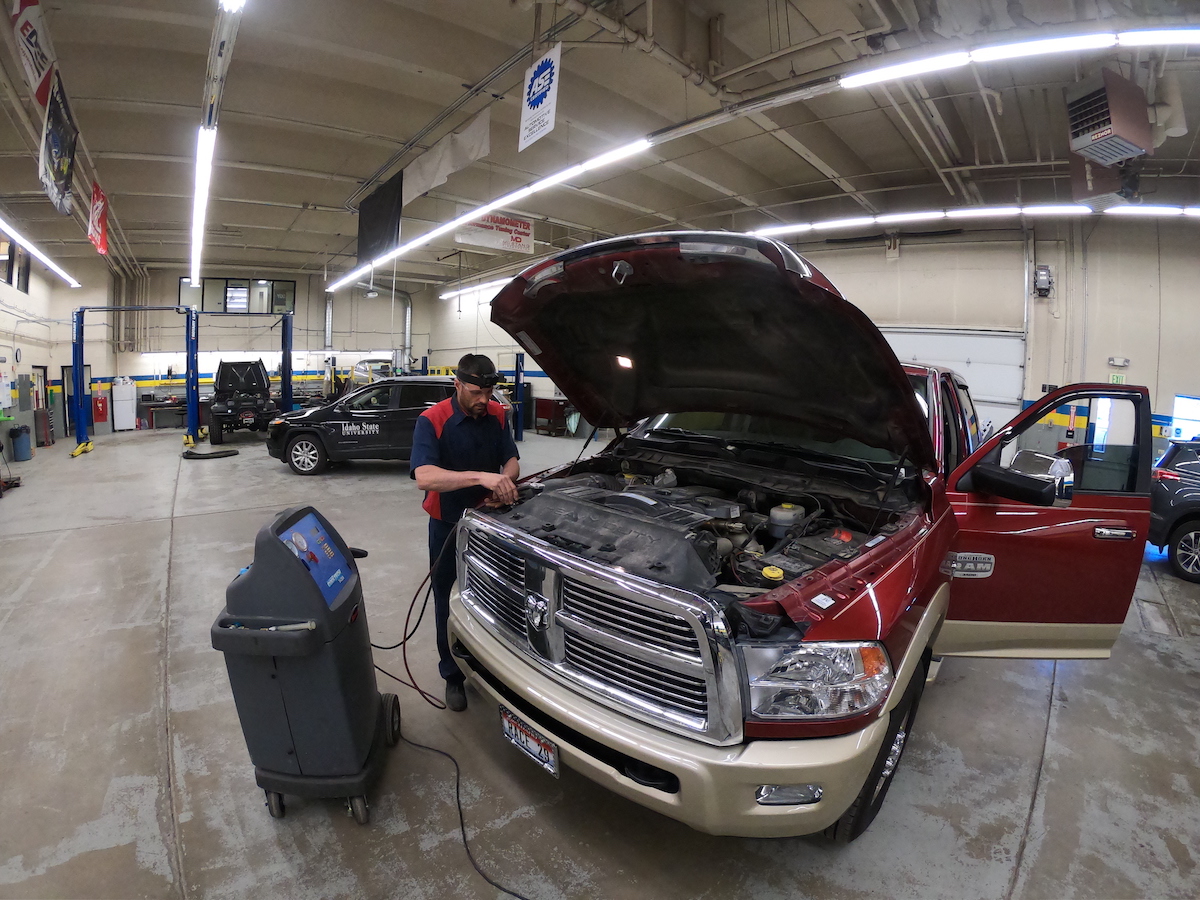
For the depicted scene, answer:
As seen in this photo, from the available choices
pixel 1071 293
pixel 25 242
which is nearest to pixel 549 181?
pixel 1071 293

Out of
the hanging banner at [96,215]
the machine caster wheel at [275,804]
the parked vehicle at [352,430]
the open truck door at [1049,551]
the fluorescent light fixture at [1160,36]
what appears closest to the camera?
the machine caster wheel at [275,804]

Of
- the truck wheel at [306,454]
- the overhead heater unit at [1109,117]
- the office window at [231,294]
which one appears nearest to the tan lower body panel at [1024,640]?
the overhead heater unit at [1109,117]

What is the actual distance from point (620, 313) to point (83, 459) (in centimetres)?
1165

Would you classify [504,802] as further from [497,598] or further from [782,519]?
[782,519]

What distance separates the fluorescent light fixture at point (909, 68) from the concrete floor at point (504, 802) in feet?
13.5

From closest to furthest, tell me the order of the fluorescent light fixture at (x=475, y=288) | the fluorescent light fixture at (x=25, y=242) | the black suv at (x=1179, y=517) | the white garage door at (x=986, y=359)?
the black suv at (x=1179, y=517), the fluorescent light fixture at (x=25, y=242), the white garage door at (x=986, y=359), the fluorescent light fixture at (x=475, y=288)

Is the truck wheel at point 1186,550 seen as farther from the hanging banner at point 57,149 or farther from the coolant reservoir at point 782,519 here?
the hanging banner at point 57,149

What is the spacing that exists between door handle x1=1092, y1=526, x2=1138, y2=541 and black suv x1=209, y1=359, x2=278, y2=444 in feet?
41.3

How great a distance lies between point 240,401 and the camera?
1121 centimetres

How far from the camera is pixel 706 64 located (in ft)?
17.9

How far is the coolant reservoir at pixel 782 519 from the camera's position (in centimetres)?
210

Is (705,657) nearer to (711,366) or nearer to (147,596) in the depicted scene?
(711,366)

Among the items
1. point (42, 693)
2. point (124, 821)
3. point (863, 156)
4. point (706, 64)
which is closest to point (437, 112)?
point (706, 64)

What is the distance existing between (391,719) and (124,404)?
1706 cm
